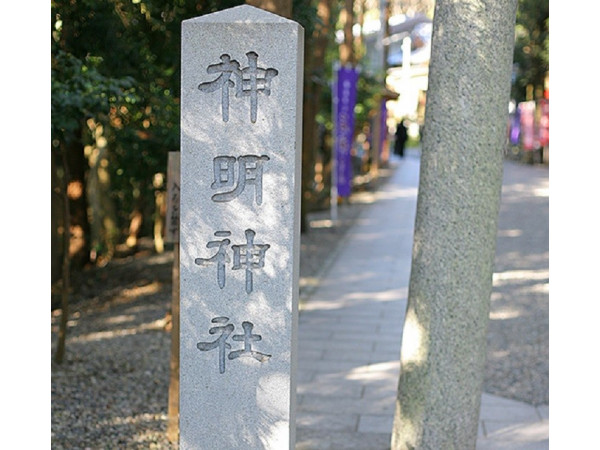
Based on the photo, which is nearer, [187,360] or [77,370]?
[187,360]

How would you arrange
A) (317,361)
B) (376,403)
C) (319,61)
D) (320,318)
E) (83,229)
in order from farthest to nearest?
(319,61), (83,229), (320,318), (317,361), (376,403)

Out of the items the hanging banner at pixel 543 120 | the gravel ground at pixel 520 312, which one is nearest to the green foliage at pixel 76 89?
the gravel ground at pixel 520 312

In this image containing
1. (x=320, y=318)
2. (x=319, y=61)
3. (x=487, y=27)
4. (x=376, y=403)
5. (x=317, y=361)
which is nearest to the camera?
(x=487, y=27)

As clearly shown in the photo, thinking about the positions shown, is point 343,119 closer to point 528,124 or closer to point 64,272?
point 64,272

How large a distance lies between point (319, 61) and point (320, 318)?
7.57 m

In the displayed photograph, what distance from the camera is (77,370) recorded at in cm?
753

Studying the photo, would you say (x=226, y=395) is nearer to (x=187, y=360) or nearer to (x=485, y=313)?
(x=187, y=360)

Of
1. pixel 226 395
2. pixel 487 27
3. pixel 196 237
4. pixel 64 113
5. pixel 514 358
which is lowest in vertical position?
pixel 514 358

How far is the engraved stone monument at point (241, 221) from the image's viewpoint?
4156 millimetres

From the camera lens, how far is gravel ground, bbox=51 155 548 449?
6219mm

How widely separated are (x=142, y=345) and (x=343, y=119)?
29.4 feet

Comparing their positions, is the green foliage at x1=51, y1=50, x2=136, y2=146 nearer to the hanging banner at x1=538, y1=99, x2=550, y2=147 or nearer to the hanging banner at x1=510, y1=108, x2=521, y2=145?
the hanging banner at x1=538, y1=99, x2=550, y2=147

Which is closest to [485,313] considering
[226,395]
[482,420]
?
[226,395]

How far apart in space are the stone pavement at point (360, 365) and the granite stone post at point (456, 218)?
3.66 feet
